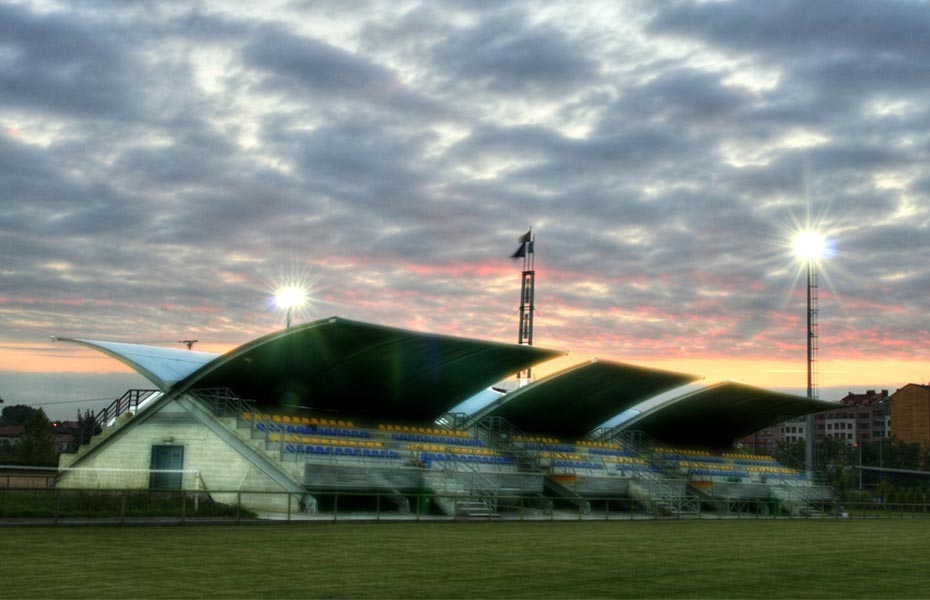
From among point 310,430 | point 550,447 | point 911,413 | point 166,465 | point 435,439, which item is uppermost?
point 911,413

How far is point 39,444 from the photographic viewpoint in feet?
269

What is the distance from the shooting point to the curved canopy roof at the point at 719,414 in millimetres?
64000

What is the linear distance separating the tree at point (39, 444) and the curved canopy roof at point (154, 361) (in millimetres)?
30869

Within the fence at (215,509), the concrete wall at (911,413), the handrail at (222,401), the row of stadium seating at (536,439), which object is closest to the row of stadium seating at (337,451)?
the fence at (215,509)

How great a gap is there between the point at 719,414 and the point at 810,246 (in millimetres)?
13320

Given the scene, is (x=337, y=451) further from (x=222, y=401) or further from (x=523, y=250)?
(x=523, y=250)

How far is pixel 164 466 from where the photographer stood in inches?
1694

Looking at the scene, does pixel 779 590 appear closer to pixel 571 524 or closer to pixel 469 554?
pixel 469 554

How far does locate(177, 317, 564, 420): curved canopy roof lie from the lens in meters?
42.2

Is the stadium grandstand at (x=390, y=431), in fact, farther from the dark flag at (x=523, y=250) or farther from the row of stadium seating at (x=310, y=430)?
the dark flag at (x=523, y=250)

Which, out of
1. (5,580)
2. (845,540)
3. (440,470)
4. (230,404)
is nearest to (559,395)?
(440,470)

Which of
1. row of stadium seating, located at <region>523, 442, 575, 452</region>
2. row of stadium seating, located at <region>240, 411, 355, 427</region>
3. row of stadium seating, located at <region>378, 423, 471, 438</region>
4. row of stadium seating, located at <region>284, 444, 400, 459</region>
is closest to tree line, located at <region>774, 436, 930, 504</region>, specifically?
row of stadium seating, located at <region>523, 442, 575, 452</region>

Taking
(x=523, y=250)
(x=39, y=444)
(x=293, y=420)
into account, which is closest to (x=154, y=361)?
(x=293, y=420)

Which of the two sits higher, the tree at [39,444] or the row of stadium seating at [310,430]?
the row of stadium seating at [310,430]
